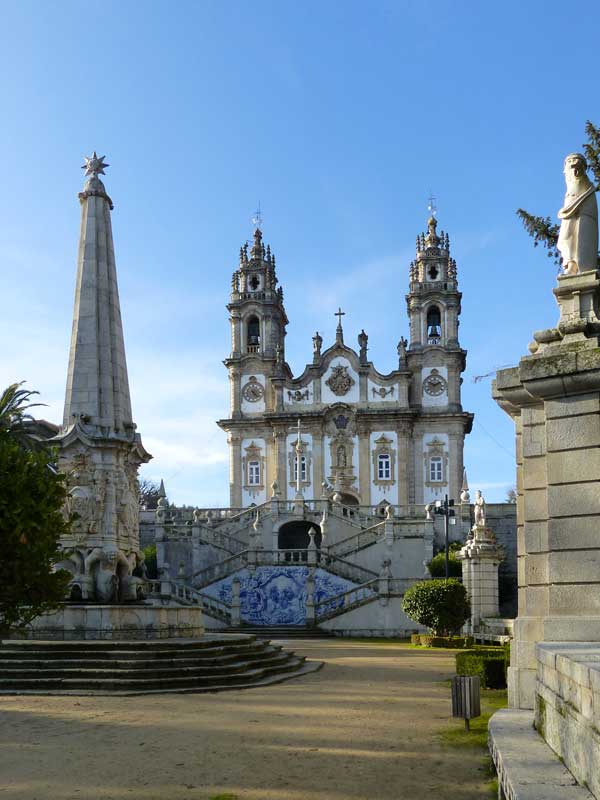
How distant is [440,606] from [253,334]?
35765 millimetres

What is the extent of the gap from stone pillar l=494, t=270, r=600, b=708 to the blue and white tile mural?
1046 inches

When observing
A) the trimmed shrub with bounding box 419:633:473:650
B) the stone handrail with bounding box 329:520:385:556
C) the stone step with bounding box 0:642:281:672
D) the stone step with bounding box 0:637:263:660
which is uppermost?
the stone handrail with bounding box 329:520:385:556

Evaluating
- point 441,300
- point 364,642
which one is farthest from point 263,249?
point 364,642

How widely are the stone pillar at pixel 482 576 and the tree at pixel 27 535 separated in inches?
686

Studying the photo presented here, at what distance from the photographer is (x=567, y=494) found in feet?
26.4

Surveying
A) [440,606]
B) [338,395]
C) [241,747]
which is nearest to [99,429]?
[241,747]

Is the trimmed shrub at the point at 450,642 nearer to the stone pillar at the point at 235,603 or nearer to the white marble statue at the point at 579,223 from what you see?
the stone pillar at the point at 235,603

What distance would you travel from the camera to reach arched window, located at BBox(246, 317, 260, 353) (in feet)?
196

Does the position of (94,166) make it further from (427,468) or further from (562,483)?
(427,468)

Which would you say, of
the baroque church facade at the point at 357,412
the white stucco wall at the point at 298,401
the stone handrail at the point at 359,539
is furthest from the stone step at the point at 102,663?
the white stucco wall at the point at 298,401

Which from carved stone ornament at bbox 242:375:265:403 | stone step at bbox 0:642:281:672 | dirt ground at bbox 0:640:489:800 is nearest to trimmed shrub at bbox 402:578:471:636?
dirt ground at bbox 0:640:489:800

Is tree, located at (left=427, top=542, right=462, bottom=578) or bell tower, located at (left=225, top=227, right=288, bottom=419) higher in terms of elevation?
bell tower, located at (left=225, top=227, right=288, bottom=419)

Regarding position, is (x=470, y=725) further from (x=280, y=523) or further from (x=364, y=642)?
(x=280, y=523)

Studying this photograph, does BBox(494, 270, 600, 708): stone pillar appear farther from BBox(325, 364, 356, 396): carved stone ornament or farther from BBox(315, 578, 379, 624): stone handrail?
BBox(325, 364, 356, 396): carved stone ornament
